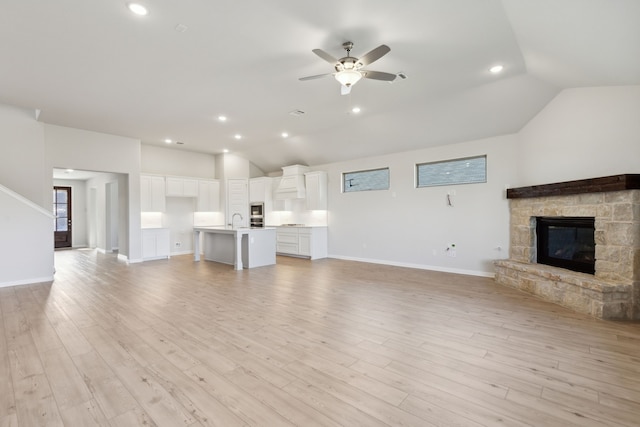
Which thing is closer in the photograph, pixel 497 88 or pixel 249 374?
pixel 249 374

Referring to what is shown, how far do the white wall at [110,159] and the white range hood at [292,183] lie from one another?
3.78 m

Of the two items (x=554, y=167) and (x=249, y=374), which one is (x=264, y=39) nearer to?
(x=249, y=374)

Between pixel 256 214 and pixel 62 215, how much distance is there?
7.26 m

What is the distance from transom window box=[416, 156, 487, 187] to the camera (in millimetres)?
5910

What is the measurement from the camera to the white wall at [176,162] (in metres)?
8.40

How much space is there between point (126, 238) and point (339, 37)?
24.2ft

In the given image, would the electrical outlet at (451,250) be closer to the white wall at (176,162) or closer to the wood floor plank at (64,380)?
the wood floor plank at (64,380)

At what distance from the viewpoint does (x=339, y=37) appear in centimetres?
320

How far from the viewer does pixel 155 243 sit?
Result: 803cm

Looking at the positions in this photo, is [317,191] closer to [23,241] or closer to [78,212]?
[23,241]

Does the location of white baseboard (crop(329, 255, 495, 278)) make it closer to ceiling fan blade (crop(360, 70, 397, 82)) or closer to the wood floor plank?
ceiling fan blade (crop(360, 70, 397, 82))

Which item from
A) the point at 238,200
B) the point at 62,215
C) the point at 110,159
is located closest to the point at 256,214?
the point at 238,200

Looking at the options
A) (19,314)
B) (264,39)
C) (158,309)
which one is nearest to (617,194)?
(264,39)

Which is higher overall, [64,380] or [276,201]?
[276,201]
